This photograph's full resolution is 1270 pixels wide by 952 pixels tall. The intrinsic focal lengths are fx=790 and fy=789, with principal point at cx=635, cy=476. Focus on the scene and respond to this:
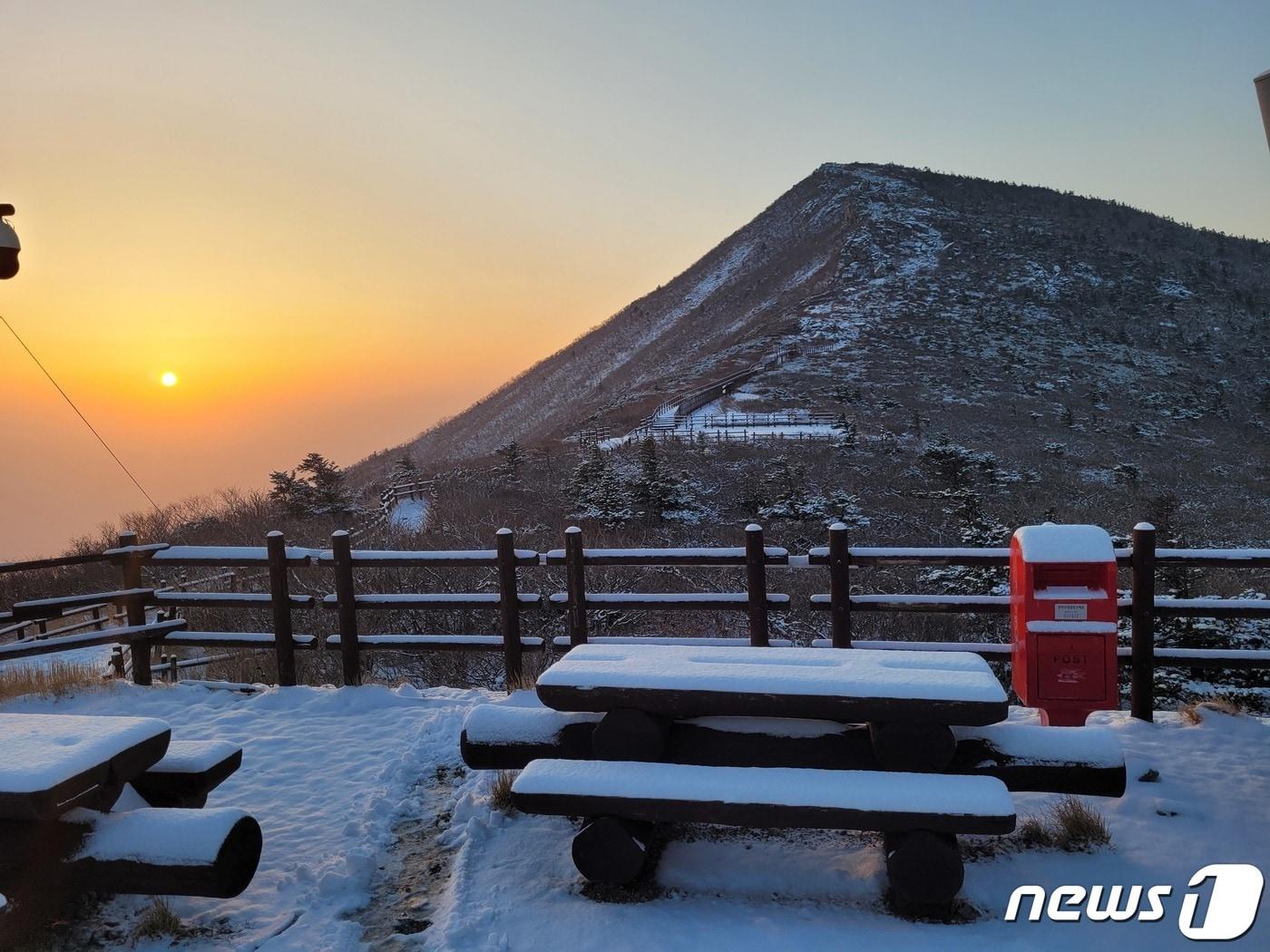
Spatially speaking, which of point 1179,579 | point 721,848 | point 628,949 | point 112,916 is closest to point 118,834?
point 112,916

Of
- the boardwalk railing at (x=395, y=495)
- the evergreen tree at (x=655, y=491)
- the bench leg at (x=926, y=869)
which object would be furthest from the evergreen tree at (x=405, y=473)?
the bench leg at (x=926, y=869)

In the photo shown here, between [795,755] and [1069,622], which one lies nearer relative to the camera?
[795,755]

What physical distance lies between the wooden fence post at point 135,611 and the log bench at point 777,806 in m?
6.12

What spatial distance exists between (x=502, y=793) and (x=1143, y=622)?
4.89 metres

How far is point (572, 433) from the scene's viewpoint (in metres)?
42.6

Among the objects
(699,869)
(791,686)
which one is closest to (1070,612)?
(791,686)

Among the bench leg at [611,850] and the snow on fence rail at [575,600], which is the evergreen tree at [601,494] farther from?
the bench leg at [611,850]

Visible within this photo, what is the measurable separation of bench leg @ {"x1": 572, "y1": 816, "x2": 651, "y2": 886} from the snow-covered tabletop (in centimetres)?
201

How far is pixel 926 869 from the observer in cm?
334

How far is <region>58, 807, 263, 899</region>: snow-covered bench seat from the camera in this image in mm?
3236

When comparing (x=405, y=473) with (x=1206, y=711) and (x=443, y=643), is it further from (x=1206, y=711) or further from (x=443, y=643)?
(x=1206, y=711)

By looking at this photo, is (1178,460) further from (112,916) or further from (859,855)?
(112,916)

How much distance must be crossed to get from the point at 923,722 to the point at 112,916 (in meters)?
3.81

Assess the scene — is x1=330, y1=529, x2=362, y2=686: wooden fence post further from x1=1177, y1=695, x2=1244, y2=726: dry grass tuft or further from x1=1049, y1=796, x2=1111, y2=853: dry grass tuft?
x1=1177, y1=695, x2=1244, y2=726: dry grass tuft
